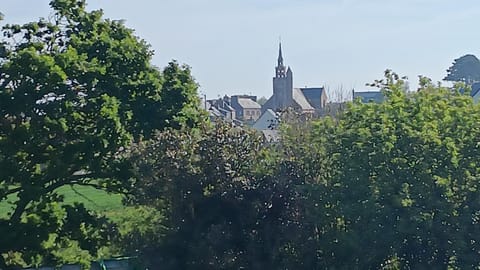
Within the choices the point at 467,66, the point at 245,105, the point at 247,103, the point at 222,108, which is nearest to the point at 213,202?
the point at 222,108

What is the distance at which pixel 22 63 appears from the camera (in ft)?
52.2

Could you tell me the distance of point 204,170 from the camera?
17141 millimetres

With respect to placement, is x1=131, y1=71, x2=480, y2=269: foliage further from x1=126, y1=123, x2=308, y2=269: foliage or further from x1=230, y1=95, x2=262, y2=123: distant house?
x1=230, y1=95, x2=262, y2=123: distant house

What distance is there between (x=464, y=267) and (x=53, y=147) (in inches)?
309

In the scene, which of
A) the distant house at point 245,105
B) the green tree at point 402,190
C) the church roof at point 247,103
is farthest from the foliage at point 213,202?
the church roof at point 247,103

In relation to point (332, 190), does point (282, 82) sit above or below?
above

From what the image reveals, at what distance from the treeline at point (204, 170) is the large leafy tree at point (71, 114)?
28 millimetres

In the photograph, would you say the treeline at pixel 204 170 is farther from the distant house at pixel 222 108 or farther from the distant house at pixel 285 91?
the distant house at pixel 285 91

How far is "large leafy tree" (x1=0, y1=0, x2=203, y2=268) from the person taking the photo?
1617 cm

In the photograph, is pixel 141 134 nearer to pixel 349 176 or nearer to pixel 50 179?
pixel 50 179

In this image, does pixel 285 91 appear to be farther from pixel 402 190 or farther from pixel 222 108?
pixel 402 190

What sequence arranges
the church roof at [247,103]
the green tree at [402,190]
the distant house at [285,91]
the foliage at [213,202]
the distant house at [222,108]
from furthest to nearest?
the church roof at [247,103], the distant house at [285,91], the distant house at [222,108], the foliage at [213,202], the green tree at [402,190]

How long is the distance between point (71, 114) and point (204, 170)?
108 inches

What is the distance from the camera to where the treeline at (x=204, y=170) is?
52.9 feet
